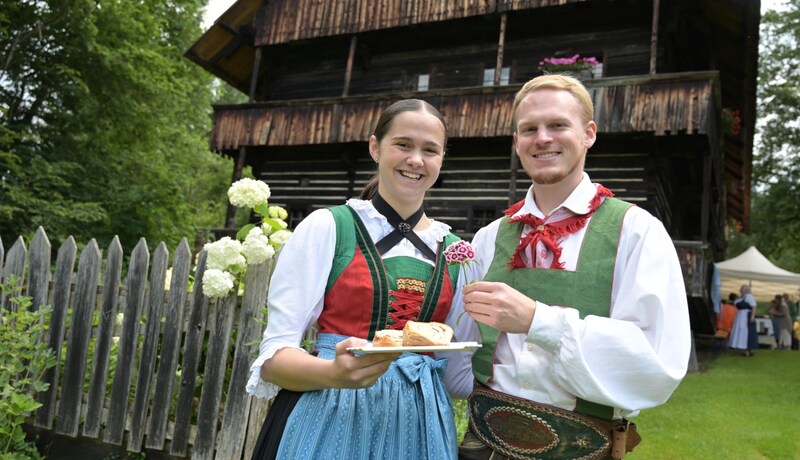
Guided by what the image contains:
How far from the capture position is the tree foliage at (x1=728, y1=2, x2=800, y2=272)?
20.4m

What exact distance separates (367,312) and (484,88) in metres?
9.86

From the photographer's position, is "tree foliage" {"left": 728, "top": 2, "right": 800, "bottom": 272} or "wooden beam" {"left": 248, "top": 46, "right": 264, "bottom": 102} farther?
"tree foliage" {"left": 728, "top": 2, "right": 800, "bottom": 272}

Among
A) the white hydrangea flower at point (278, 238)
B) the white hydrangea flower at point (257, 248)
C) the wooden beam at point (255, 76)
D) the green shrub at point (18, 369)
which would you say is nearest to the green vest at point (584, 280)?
the white hydrangea flower at point (257, 248)

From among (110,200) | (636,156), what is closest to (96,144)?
(110,200)

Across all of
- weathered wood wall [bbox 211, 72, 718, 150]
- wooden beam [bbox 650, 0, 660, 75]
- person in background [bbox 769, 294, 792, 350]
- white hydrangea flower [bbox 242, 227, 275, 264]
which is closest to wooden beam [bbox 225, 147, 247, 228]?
weathered wood wall [bbox 211, 72, 718, 150]

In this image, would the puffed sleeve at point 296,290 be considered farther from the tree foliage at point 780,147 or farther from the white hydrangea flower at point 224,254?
the tree foliage at point 780,147

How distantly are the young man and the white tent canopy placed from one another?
1798 centimetres

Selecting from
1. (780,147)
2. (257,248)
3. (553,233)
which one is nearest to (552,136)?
(553,233)

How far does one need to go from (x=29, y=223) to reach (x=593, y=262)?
51.4 feet

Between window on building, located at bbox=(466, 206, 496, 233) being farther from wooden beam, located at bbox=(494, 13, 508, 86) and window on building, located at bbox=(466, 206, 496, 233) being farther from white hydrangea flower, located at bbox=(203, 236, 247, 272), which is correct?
white hydrangea flower, located at bbox=(203, 236, 247, 272)

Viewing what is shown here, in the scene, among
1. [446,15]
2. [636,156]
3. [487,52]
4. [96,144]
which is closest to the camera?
[636,156]

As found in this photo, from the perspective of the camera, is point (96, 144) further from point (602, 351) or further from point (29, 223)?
point (602, 351)

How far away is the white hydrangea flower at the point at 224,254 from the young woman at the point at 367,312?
199 cm

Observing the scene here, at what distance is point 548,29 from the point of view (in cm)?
1277
